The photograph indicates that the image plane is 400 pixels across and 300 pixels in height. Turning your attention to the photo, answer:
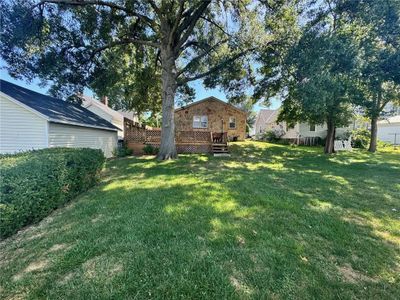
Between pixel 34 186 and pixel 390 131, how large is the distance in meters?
38.9

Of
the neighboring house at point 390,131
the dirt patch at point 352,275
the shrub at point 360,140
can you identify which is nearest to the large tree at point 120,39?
the dirt patch at point 352,275

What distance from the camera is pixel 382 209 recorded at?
5.01 metres

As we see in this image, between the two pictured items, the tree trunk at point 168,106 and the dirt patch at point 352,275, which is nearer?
the dirt patch at point 352,275

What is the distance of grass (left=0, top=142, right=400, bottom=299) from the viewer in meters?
Result: 2.41

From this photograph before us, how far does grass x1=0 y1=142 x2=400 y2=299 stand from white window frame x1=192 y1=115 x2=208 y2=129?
58.0 feet

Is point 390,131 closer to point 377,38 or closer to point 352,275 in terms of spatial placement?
point 377,38

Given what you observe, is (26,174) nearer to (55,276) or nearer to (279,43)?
(55,276)

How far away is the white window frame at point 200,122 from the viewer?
2314 centimetres

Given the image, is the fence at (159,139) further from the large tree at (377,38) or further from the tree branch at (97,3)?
the large tree at (377,38)

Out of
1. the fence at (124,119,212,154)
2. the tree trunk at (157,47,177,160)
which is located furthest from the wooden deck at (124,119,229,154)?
the tree trunk at (157,47,177,160)

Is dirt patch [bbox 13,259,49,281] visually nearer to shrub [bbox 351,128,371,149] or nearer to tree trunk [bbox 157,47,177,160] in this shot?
tree trunk [bbox 157,47,177,160]

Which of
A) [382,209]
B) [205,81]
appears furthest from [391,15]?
[382,209]

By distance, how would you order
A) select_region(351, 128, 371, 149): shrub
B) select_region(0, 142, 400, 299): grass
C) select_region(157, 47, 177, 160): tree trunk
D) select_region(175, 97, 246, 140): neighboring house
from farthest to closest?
select_region(175, 97, 246, 140): neighboring house → select_region(351, 128, 371, 149): shrub → select_region(157, 47, 177, 160): tree trunk → select_region(0, 142, 400, 299): grass

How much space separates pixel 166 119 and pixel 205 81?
155 inches
